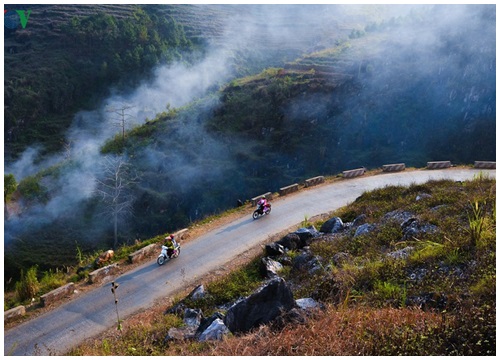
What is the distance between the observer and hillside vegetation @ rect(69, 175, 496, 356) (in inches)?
251

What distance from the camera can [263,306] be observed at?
8672 millimetres

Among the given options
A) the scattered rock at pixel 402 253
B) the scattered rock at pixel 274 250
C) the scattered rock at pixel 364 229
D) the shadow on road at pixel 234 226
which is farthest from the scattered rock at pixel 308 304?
the shadow on road at pixel 234 226

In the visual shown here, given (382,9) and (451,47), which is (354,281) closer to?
(451,47)

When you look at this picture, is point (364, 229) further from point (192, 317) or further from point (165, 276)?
point (165, 276)

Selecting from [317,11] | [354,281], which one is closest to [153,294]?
[354,281]

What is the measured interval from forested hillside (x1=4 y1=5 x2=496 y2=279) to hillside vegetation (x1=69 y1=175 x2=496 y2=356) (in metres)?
17.9

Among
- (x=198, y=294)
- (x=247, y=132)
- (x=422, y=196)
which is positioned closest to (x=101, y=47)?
(x=247, y=132)

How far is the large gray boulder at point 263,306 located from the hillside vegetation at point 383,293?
45 centimetres

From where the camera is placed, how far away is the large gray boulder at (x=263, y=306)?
8.52 meters

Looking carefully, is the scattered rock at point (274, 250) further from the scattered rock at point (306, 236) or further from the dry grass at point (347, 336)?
the dry grass at point (347, 336)

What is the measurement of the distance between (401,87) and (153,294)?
38382mm

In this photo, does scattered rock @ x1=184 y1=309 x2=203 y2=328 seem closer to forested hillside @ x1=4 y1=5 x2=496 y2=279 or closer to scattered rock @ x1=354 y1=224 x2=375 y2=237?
scattered rock @ x1=354 y1=224 x2=375 y2=237

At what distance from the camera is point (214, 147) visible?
41.3 metres

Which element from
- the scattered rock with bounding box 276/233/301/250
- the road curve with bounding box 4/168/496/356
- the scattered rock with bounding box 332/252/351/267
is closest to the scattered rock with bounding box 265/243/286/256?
the scattered rock with bounding box 276/233/301/250
